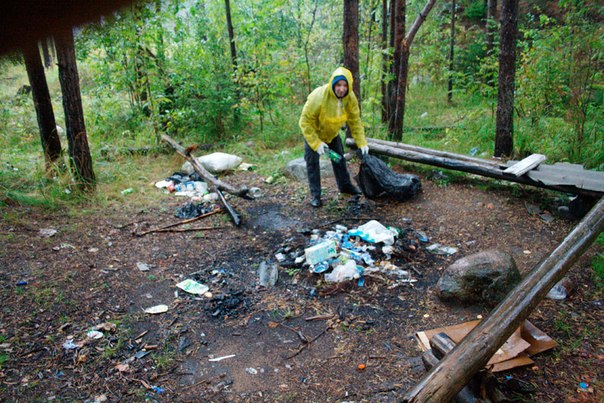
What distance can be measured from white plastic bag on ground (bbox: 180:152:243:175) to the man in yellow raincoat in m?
1.88

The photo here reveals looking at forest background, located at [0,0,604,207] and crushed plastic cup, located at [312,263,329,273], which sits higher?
forest background, located at [0,0,604,207]

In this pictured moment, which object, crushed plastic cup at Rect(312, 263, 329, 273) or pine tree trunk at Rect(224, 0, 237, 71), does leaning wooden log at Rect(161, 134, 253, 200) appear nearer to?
crushed plastic cup at Rect(312, 263, 329, 273)

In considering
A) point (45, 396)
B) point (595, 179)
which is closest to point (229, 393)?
point (45, 396)

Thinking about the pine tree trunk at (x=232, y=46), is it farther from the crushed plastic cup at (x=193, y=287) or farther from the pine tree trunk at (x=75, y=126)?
the crushed plastic cup at (x=193, y=287)

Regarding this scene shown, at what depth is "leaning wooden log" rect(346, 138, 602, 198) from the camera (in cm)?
443

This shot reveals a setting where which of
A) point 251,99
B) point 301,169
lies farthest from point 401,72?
point 251,99

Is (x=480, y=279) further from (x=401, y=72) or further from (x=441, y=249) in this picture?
(x=401, y=72)

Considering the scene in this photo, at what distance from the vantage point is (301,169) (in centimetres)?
635

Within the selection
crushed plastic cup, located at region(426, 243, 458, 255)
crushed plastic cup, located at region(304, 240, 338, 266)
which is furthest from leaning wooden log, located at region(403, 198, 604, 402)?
crushed plastic cup, located at region(304, 240, 338, 266)

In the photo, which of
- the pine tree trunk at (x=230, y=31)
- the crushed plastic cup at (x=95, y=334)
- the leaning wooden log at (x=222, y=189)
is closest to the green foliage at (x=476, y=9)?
the pine tree trunk at (x=230, y=31)

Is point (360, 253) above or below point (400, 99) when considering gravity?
below

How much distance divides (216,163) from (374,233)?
3353mm

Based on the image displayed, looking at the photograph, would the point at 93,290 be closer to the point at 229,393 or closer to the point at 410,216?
the point at 229,393

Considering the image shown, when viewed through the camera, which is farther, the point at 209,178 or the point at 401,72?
the point at 401,72
